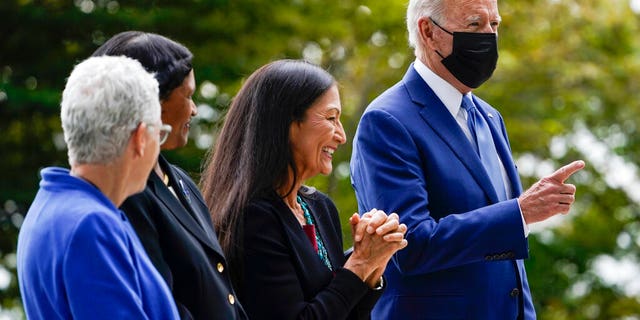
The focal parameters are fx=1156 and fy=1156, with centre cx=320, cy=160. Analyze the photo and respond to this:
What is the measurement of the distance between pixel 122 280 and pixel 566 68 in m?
13.5

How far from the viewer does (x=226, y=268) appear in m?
3.42

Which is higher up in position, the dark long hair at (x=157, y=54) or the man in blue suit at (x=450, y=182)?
the dark long hair at (x=157, y=54)

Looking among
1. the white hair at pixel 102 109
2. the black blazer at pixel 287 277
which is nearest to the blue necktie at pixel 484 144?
the black blazer at pixel 287 277

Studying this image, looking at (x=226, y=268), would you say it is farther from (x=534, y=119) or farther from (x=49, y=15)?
(x=534, y=119)

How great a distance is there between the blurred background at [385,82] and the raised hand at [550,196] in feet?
26.9

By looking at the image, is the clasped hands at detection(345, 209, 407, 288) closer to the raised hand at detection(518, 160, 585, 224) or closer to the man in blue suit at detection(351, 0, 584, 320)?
the man in blue suit at detection(351, 0, 584, 320)

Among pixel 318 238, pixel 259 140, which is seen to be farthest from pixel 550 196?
pixel 259 140

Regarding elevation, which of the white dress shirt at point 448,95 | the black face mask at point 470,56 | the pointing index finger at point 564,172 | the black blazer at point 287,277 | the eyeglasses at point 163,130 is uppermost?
the eyeglasses at point 163,130

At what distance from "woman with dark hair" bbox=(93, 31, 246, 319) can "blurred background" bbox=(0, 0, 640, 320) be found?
8.68 meters

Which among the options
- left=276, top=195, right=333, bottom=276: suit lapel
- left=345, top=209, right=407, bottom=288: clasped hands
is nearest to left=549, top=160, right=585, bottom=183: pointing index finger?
left=345, top=209, right=407, bottom=288: clasped hands

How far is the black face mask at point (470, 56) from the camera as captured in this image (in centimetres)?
445

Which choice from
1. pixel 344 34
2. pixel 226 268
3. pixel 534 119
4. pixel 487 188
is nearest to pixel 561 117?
pixel 534 119

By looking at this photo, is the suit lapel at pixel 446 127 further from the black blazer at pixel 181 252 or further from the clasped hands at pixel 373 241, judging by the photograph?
the black blazer at pixel 181 252

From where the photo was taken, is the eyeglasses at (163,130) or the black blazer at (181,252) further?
the black blazer at (181,252)
